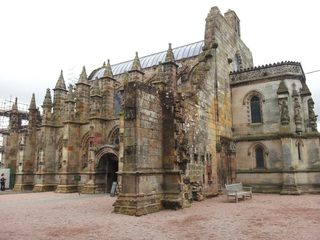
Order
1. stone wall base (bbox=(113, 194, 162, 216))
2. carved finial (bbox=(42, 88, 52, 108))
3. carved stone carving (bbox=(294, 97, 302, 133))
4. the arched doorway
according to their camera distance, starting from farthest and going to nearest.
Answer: carved finial (bbox=(42, 88, 52, 108)) < the arched doorway < carved stone carving (bbox=(294, 97, 302, 133)) < stone wall base (bbox=(113, 194, 162, 216))

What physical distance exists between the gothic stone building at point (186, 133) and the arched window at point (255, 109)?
0.07m

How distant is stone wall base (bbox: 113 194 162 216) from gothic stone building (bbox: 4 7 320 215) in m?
0.04

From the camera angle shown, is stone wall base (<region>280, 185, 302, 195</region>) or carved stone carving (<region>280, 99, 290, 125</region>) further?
carved stone carving (<region>280, 99, 290, 125</region>)

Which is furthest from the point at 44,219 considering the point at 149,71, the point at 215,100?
the point at 149,71

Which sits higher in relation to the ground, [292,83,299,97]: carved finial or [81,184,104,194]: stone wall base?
[292,83,299,97]: carved finial

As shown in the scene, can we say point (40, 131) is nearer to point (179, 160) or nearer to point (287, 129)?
point (179, 160)

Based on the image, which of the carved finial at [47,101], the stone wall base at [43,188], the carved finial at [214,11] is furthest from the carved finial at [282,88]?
the stone wall base at [43,188]

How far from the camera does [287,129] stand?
18.0 meters

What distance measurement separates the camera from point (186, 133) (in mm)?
13664

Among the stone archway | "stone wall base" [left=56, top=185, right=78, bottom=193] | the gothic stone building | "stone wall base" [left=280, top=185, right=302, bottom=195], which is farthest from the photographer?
"stone wall base" [left=56, top=185, right=78, bottom=193]

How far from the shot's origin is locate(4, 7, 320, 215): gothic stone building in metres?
11.2

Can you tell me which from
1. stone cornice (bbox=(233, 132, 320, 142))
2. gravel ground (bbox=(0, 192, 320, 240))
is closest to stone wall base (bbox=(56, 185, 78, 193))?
gravel ground (bbox=(0, 192, 320, 240))

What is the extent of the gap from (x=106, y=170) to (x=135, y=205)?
11661mm

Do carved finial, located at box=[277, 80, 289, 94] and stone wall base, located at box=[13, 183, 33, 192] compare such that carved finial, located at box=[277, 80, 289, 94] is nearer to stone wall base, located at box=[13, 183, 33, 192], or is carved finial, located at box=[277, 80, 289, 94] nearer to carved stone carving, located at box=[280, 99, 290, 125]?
carved stone carving, located at box=[280, 99, 290, 125]
